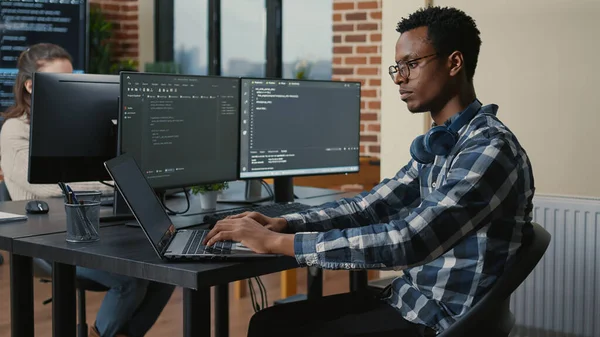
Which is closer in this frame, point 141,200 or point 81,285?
point 141,200

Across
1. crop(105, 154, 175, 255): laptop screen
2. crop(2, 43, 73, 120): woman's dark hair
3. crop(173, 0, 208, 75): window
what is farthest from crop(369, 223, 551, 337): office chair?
crop(173, 0, 208, 75): window

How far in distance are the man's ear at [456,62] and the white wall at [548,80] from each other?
1.27m

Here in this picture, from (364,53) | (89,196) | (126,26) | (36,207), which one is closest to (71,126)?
(36,207)

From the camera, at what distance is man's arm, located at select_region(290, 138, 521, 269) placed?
5.22 feet

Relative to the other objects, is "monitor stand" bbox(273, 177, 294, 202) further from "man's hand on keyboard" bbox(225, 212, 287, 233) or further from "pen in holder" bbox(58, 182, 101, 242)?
"pen in holder" bbox(58, 182, 101, 242)

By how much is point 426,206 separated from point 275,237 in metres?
0.35

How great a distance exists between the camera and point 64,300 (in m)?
2.12

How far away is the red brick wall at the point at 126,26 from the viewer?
6.26m

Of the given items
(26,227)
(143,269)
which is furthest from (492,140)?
(26,227)

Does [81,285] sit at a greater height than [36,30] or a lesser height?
lesser

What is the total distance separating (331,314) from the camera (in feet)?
6.42

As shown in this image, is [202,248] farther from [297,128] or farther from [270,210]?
[297,128]

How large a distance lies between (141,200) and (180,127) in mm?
525

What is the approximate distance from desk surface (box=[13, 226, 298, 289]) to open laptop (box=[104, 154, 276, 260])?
0.02m
